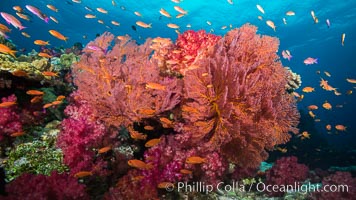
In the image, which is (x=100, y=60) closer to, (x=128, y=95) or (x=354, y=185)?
(x=128, y=95)

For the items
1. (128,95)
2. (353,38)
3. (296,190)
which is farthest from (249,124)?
(353,38)

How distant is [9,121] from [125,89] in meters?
2.47

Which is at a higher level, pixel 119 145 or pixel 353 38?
pixel 353 38

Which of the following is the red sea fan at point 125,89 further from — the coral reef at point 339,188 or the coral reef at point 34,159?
the coral reef at point 339,188

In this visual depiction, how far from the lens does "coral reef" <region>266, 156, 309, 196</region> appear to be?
19.6ft

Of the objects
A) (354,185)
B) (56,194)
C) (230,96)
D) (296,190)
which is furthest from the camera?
(296,190)

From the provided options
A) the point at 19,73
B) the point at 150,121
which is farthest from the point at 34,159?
the point at 150,121

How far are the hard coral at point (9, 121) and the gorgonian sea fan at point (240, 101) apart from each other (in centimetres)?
341

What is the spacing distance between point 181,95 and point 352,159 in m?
15.8

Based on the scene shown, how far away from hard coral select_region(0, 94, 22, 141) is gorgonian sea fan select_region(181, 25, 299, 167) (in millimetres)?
3411

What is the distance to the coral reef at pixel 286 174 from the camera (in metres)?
5.98

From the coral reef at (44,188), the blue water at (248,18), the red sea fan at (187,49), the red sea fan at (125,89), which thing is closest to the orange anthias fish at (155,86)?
the red sea fan at (125,89)

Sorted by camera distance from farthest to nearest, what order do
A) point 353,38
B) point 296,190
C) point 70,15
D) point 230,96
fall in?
1. point 70,15
2. point 353,38
3. point 296,190
4. point 230,96

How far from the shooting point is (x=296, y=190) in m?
6.21
